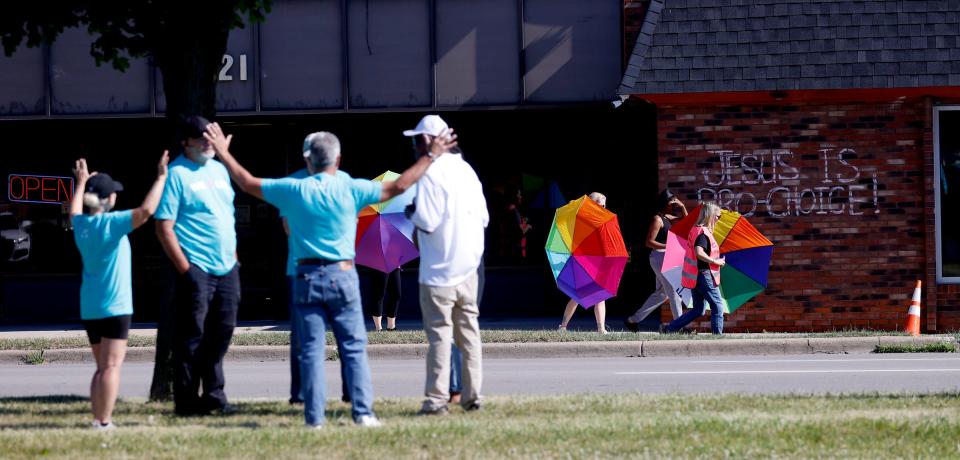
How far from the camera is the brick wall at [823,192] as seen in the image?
52.7 feet

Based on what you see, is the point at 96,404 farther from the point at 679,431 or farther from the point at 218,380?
the point at 679,431

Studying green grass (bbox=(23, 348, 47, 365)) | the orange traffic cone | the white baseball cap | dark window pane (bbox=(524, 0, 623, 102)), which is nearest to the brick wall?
the orange traffic cone

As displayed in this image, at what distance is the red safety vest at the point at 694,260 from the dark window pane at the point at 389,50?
4.24 meters

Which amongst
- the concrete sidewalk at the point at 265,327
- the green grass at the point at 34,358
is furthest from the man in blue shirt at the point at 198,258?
the concrete sidewalk at the point at 265,327

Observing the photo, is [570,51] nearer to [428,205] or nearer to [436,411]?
[428,205]

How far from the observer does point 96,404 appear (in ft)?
24.5

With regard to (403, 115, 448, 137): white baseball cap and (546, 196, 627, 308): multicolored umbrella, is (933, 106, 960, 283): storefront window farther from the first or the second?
(403, 115, 448, 137): white baseball cap

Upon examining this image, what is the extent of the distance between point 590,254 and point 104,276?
27.1 ft

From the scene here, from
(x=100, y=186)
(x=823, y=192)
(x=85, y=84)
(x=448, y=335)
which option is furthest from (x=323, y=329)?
(x=85, y=84)

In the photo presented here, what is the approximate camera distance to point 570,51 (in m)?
17.0

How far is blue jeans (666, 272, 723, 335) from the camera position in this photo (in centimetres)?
1441

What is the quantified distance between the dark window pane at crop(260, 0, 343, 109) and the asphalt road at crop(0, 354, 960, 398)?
15.4 ft

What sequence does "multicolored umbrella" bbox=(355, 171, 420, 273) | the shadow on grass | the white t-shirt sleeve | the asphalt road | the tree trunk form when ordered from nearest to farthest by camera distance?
the white t-shirt sleeve, the shadow on grass, the tree trunk, the asphalt road, "multicolored umbrella" bbox=(355, 171, 420, 273)

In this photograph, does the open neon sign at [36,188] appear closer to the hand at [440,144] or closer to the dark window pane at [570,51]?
the dark window pane at [570,51]
